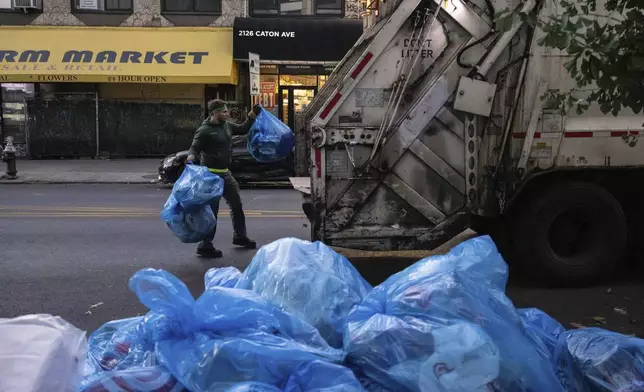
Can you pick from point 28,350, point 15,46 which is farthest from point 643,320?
point 15,46

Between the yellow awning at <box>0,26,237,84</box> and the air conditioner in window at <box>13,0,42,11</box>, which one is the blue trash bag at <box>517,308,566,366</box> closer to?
the yellow awning at <box>0,26,237,84</box>

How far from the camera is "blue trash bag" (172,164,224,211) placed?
20.3 ft

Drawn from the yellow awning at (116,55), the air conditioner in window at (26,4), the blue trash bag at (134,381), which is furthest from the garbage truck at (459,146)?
the air conditioner in window at (26,4)

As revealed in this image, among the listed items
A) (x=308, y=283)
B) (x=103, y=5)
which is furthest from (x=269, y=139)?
(x=103, y=5)

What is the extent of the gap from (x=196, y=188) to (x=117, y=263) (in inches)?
53.0

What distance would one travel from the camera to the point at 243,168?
44.3 feet

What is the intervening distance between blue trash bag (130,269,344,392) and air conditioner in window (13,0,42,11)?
67.1 ft

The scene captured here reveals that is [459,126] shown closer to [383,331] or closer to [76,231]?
[383,331]

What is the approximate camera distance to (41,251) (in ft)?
23.7

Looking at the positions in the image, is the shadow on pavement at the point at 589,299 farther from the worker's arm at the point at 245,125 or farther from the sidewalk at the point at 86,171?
the sidewalk at the point at 86,171

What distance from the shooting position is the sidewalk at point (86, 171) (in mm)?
15289

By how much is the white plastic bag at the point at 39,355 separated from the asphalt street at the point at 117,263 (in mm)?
2612

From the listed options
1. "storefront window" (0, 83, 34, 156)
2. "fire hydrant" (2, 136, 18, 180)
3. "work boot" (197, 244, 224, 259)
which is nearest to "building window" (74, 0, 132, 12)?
"storefront window" (0, 83, 34, 156)

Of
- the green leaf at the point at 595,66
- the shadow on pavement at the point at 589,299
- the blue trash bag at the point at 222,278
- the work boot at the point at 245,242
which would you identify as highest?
the green leaf at the point at 595,66
